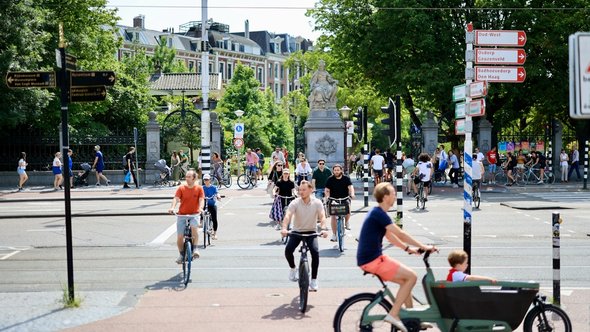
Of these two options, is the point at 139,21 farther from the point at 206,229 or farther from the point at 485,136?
the point at 206,229

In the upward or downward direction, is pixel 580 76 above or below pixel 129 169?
above

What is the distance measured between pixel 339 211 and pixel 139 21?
85.4 metres

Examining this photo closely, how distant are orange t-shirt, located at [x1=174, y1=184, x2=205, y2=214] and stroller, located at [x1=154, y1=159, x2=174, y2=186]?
841 inches

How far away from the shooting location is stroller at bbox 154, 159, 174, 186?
33375mm

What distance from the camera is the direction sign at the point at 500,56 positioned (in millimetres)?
10188

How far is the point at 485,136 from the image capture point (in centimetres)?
3762

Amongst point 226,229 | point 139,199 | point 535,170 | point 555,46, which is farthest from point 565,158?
point 226,229

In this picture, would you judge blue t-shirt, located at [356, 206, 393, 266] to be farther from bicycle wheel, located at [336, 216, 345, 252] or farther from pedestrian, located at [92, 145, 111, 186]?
pedestrian, located at [92, 145, 111, 186]

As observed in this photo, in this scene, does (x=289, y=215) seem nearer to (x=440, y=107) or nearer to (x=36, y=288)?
(x=36, y=288)

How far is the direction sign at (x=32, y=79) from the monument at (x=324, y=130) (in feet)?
83.3

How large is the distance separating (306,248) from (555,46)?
96.7ft

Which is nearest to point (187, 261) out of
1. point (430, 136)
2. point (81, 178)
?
point (81, 178)

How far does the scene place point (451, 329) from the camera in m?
7.01

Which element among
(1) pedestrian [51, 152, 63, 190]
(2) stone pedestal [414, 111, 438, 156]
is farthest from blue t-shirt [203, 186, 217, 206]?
(2) stone pedestal [414, 111, 438, 156]
